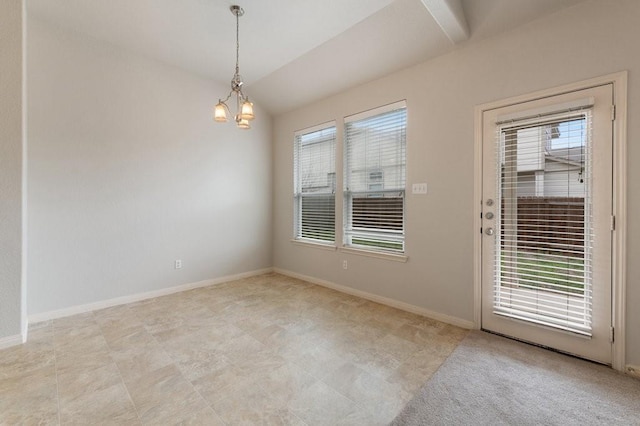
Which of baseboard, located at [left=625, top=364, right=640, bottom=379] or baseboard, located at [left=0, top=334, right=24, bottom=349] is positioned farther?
baseboard, located at [left=0, top=334, right=24, bottom=349]

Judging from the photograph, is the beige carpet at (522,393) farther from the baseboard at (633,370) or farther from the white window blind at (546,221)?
the white window blind at (546,221)

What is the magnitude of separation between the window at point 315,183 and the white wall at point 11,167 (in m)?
3.16

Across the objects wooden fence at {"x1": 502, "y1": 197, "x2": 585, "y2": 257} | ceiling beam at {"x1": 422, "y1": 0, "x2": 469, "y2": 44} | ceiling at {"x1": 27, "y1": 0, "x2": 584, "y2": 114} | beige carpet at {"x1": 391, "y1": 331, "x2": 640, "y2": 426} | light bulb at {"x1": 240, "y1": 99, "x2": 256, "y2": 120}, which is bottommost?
beige carpet at {"x1": 391, "y1": 331, "x2": 640, "y2": 426}

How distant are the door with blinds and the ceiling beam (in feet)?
2.66

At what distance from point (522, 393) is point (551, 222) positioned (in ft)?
4.53

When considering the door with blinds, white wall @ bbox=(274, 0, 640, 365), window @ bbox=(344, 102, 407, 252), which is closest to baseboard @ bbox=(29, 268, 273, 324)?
white wall @ bbox=(274, 0, 640, 365)

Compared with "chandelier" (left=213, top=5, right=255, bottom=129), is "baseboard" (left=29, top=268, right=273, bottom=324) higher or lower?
lower

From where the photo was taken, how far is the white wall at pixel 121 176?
2.97m

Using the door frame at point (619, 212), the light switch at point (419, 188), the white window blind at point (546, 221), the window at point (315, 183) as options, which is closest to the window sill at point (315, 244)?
the window at point (315, 183)

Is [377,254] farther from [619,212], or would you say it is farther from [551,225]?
[619,212]

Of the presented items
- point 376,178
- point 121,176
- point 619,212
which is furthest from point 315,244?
point 619,212

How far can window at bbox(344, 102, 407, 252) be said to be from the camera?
3.39 m

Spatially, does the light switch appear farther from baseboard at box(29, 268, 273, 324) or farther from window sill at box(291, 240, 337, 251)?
baseboard at box(29, 268, 273, 324)

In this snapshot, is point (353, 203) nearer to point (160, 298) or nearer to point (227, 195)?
point (227, 195)
